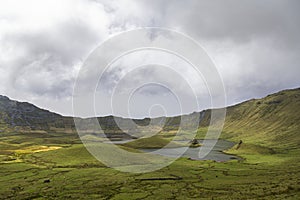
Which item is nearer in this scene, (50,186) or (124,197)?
(124,197)

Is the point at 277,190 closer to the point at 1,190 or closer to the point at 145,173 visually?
the point at 145,173

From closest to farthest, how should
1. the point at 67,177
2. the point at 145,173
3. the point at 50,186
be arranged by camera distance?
the point at 50,186
the point at 67,177
the point at 145,173

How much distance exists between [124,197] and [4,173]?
188ft

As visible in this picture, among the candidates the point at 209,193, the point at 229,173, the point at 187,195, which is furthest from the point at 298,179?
the point at 187,195

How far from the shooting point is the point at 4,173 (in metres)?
95.3

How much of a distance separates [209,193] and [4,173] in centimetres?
7386

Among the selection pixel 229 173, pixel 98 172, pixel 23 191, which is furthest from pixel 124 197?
pixel 229 173

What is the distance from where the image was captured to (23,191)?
6956 centimetres

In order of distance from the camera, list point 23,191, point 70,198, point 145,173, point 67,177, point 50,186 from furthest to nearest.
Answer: point 145,173
point 67,177
point 50,186
point 23,191
point 70,198

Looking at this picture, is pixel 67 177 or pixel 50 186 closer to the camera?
pixel 50 186

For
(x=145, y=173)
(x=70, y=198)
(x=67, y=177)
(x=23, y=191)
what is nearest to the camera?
(x=70, y=198)

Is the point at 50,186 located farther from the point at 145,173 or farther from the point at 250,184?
the point at 250,184

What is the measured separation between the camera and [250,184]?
243 feet

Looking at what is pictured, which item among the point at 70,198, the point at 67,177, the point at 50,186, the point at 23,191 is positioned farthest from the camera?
the point at 67,177
